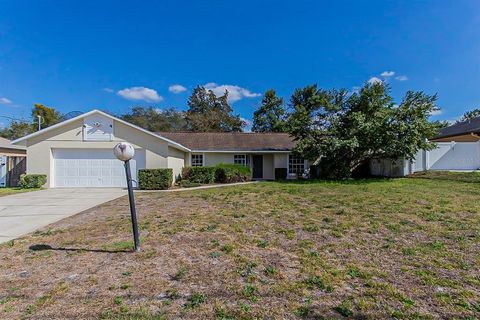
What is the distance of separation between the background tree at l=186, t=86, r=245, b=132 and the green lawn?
32.3 metres

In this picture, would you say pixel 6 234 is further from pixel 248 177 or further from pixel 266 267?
pixel 248 177

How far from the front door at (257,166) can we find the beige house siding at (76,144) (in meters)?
7.28

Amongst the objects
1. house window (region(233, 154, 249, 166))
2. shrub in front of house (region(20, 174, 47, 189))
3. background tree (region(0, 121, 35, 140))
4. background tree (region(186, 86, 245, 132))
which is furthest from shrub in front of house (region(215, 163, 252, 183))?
background tree (region(0, 121, 35, 140))

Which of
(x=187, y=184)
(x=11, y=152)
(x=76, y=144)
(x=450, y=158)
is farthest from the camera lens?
(x=11, y=152)

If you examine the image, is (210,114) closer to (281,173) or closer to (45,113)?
(281,173)

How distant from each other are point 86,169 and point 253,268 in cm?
1406

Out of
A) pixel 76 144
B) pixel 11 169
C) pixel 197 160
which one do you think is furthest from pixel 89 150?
pixel 197 160

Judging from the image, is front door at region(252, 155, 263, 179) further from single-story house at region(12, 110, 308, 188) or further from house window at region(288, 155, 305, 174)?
single-story house at region(12, 110, 308, 188)

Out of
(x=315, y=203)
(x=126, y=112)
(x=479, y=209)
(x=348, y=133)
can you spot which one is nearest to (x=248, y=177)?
(x=348, y=133)

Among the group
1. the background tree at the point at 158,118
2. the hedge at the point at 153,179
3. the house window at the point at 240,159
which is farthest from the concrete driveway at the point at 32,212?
the background tree at the point at 158,118

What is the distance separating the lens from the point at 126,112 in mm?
42688

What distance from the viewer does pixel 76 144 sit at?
14.8m

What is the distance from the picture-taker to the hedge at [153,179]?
1370cm

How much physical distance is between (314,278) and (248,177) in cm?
1439
